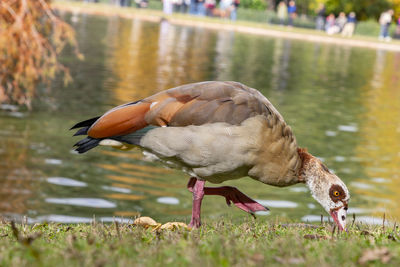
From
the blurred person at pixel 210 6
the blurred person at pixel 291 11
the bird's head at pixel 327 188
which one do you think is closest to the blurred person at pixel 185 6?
the blurred person at pixel 210 6

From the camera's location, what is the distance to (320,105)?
1964 centimetres

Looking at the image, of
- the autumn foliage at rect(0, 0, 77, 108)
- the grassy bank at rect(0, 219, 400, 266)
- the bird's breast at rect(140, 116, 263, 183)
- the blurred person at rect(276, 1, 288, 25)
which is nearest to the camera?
the grassy bank at rect(0, 219, 400, 266)

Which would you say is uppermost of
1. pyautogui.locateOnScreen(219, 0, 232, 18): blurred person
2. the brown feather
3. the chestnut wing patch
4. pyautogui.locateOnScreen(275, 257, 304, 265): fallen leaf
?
the chestnut wing patch

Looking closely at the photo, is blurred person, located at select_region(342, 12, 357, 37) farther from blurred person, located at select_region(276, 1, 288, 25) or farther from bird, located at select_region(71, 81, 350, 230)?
bird, located at select_region(71, 81, 350, 230)

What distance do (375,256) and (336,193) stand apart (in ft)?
5.69

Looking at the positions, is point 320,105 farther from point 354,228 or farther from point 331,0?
point 331,0

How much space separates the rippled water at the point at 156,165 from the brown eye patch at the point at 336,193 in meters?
3.43

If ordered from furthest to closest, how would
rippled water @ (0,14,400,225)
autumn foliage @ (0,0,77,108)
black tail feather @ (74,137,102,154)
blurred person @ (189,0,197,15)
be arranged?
blurred person @ (189,0,197,15) < autumn foliage @ (0,0,77,108) < rippled water @ (0,14,400,225) < black tail feather @ (74,137,102,154)

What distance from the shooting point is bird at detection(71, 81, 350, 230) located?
5.20 metres

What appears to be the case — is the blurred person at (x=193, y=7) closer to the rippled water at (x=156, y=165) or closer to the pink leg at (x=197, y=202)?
the rippled water at (x=156, y=165)

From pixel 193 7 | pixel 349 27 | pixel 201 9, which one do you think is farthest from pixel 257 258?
pixel 193 7

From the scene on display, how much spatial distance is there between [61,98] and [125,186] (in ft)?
21.7

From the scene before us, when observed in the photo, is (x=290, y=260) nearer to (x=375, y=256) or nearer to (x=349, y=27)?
(x=375, y=256)

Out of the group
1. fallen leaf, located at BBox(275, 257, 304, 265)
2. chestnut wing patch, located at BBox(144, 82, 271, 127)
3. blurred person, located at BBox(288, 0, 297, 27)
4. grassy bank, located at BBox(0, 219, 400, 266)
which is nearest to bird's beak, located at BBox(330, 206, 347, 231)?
grassy bank, located at BBox(0, 219, 400, 266)
